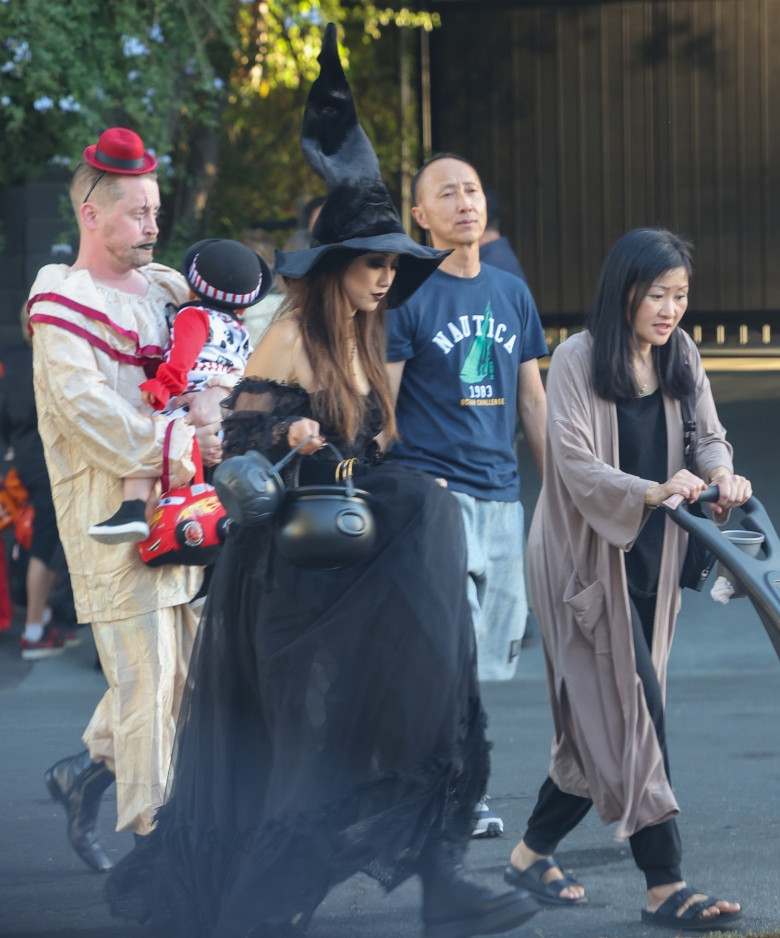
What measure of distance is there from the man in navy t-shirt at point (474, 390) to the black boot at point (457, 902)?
54.5 inches

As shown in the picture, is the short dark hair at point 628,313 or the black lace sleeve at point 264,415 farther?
the short dark hair at point 628,313

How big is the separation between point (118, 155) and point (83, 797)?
178 centimetres

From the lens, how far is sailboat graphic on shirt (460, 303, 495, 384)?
4.56 m

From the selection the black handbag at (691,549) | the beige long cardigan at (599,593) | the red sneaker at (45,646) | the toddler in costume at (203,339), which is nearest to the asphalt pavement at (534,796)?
the red sneaker at (45,646)

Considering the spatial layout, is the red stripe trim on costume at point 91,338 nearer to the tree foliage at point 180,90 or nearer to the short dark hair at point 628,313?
the short dark hair at point 628,313

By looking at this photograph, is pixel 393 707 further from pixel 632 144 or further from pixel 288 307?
pixel 632 144

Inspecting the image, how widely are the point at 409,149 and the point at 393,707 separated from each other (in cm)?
1146

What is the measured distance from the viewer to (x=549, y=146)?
15.7 metres

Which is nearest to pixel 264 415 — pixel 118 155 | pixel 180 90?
pixel 118 155

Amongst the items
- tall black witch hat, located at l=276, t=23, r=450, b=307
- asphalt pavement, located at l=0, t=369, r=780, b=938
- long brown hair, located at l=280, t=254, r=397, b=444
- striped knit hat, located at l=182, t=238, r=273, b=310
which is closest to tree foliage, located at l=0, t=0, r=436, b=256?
asphalt pavement, located at l=0, t=369, r=780, b=938

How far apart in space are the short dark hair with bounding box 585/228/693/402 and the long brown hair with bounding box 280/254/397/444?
69 cm

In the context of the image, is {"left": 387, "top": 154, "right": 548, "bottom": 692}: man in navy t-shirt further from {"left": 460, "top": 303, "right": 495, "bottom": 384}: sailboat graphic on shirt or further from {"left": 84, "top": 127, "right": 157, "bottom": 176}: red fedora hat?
{"left": 84, "top": 127, "right": 157, "bottom": 176}: red fedora hat

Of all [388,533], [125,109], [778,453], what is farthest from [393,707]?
[778,453]

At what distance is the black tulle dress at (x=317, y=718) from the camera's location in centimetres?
313
